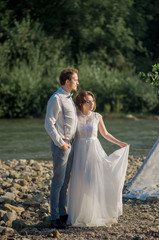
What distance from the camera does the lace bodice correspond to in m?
4.90

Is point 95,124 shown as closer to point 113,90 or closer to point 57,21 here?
point 113,90

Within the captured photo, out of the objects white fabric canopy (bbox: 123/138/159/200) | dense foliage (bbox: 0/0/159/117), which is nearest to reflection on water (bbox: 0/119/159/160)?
dense foliage (bbox: 0/0/159/117)

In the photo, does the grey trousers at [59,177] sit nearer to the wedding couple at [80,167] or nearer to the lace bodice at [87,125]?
the wedding couple at [80,167]

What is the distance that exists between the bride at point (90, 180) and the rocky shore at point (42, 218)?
0.15 metres

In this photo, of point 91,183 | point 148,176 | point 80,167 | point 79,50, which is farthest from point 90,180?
point 79,50

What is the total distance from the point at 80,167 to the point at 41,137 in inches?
466

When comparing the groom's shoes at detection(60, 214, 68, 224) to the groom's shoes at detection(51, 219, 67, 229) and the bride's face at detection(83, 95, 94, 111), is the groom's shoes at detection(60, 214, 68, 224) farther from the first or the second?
the bride's face at detection(83, 95, 94, 111)

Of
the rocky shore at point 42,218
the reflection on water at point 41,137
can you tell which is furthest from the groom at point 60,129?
the reflection on water at point 41,137

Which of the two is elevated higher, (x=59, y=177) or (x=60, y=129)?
(x=60, y=129)

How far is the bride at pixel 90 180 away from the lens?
190 inches

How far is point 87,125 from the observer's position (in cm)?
492

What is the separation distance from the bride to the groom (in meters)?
0.14

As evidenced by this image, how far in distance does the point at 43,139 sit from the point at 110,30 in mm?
20268

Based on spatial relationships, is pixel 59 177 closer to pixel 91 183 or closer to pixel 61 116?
pixel 91 183
